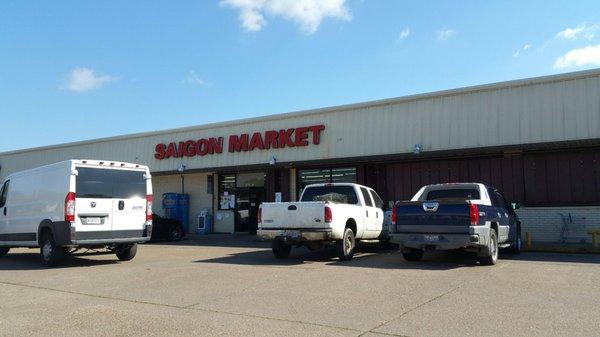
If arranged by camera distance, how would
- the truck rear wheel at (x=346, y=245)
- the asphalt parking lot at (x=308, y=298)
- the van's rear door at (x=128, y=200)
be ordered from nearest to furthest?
the asphalt parking lot at (x=308, y=298) → the truck rear wheel at (x=346, y=245) → the van's rear door at (x=128, y=200)

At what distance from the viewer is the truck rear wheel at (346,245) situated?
40.8 feet

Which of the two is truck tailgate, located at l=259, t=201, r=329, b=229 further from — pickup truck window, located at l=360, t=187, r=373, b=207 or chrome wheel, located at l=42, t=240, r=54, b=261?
chrome wheel, located at l=42, t=240, r=54, b=261

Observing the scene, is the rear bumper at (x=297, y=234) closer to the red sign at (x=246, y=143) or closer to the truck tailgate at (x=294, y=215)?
the truck tailgate at (x=294, y=215)

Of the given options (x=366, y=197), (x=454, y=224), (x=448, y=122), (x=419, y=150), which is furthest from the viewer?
(x=419, y=150)

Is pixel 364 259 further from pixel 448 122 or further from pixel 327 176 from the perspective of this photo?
pixel 327 176

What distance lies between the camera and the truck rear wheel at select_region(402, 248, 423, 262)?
12070 mm

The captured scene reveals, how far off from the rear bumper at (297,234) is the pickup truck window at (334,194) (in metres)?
1.75

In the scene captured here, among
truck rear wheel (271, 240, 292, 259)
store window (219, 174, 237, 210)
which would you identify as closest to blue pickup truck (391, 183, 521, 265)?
truck rear wheel (271, 240, 292, 259)

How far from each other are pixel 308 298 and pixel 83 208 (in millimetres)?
6965

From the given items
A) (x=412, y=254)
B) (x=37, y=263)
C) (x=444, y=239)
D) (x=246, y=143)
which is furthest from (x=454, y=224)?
(x=246, y=143)

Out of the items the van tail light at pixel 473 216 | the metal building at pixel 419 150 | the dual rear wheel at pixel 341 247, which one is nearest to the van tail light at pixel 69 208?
the dual rear wheel at pixel 341 247

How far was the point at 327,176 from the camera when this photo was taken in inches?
905

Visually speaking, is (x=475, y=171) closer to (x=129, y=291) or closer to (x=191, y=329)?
(x=129, y=291)

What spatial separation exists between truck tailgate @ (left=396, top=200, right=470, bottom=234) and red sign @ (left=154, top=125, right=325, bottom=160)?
375 inches
